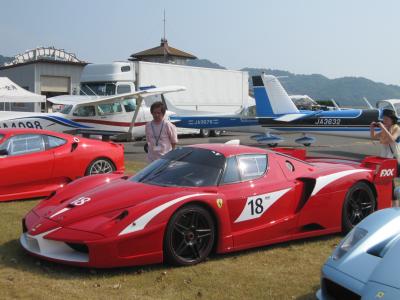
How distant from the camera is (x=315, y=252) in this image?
217 inches

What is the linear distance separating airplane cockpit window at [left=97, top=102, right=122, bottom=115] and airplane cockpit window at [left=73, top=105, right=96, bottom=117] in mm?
246

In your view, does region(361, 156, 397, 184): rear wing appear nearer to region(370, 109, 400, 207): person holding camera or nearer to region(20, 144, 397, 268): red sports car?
region(20, 144, 397, 268): red sports car

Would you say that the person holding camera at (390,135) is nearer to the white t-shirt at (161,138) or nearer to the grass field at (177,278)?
the grass field at (177,278)

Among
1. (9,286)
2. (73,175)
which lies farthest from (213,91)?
(9,286)

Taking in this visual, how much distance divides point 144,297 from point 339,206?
2.84m

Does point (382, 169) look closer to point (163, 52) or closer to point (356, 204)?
point (356, 204)

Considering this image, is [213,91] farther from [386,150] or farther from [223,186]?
[223,186]

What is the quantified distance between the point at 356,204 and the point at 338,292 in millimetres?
2888

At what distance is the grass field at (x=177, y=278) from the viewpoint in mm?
4188

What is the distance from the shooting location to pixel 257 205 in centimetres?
532

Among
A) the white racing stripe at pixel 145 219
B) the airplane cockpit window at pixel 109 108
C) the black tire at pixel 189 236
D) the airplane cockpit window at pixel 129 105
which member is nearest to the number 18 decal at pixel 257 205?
the black tire at pixel 189 236

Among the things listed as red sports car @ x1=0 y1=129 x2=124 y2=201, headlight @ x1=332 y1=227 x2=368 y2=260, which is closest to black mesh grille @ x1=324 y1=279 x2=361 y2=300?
headlight @ x1=332 y1=227 x2=368 y2=260

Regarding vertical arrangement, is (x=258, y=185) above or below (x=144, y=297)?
above

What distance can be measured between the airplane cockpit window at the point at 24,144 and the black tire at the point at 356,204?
4.95 m
